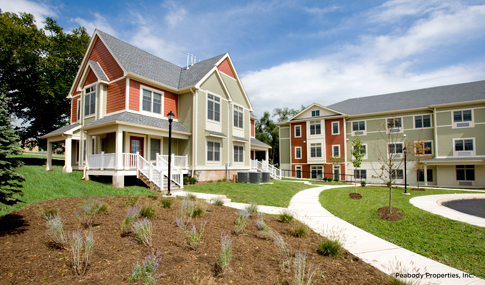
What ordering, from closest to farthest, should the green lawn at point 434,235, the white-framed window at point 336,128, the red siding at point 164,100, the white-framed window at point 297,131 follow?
the green lawn at point 434,235
the red siding at point 164,100
the white-framed window at point 336,128
the white-framed window at point 297,131

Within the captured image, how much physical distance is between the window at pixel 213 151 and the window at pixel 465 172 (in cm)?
2656

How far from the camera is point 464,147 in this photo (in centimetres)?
2692

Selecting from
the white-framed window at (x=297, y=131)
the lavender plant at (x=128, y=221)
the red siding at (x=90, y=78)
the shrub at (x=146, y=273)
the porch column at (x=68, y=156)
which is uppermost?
the red siding at (x=90, y=78)

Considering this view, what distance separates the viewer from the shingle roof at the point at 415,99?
27.9 m

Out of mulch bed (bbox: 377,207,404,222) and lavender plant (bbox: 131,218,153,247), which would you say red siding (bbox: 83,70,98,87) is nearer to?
lavender plant (bbox: 131,218,153,247)

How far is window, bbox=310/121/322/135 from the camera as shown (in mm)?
33938

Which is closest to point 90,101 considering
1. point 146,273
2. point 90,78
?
point 90,78

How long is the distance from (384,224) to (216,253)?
5.65 metres

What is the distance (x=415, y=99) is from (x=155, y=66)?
98.7 ft

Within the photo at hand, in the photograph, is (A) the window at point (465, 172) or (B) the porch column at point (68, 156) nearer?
(B) the porch column at point (68, 156)

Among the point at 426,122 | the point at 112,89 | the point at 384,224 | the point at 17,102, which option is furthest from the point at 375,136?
the point at 17,102

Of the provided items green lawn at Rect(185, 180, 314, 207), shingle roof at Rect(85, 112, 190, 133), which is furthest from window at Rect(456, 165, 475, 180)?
→ shingle roof at Rect(85, 112, 190, 133)

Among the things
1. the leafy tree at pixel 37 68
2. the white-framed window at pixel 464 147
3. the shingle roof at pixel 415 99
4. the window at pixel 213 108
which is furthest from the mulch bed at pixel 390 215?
the leafy tree at pixel 37 68

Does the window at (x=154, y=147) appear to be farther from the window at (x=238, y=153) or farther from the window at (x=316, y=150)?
the window at (x=316, y=150)
